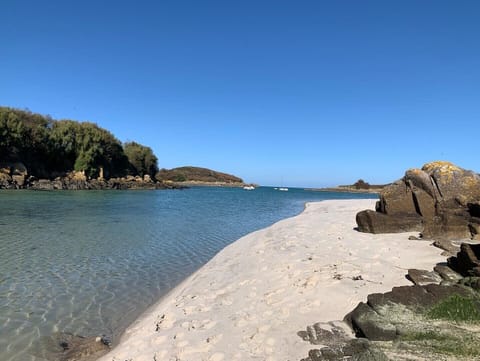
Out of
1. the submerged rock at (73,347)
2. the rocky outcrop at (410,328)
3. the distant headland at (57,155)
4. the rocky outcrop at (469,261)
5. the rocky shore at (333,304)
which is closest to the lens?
the rocky outcrop at (410,328)

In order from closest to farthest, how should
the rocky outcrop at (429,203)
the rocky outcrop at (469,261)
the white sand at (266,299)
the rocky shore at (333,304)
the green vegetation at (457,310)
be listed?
the rocky shore at (333,304), the green vegetation at (457,310), the white sand at (266,299), the rocky outcrop at (469,261), the rocky outcrop at (429,203)

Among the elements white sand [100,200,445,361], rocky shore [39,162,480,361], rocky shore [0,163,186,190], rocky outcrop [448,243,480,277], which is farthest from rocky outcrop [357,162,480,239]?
rocky shore [0,163,186,190]

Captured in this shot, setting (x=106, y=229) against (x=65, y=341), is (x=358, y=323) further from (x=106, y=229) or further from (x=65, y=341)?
(x=106, y=229)

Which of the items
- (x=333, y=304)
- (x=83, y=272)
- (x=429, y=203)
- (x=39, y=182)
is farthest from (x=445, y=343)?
(x=39, y=182)

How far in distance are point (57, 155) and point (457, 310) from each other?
89.3m

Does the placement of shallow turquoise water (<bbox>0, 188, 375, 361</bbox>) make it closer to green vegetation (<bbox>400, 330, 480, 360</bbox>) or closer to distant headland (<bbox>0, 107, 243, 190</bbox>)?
green vegetation (<bbox>400, 330, 480, 360</bbox>)

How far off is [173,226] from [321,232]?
9958 mm

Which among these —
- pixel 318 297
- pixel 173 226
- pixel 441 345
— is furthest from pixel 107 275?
pixel 173 226

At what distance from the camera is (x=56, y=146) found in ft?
265

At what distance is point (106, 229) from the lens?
64.2 ft

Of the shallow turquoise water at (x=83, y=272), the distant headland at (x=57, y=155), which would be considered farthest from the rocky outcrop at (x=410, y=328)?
the distant headland at (x=57, y=155)

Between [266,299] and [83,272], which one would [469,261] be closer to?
[266,299]

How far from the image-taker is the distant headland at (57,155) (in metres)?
66.6

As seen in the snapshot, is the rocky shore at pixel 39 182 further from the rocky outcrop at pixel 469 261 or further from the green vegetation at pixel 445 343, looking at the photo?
the green vegetation at pixel 445 343
